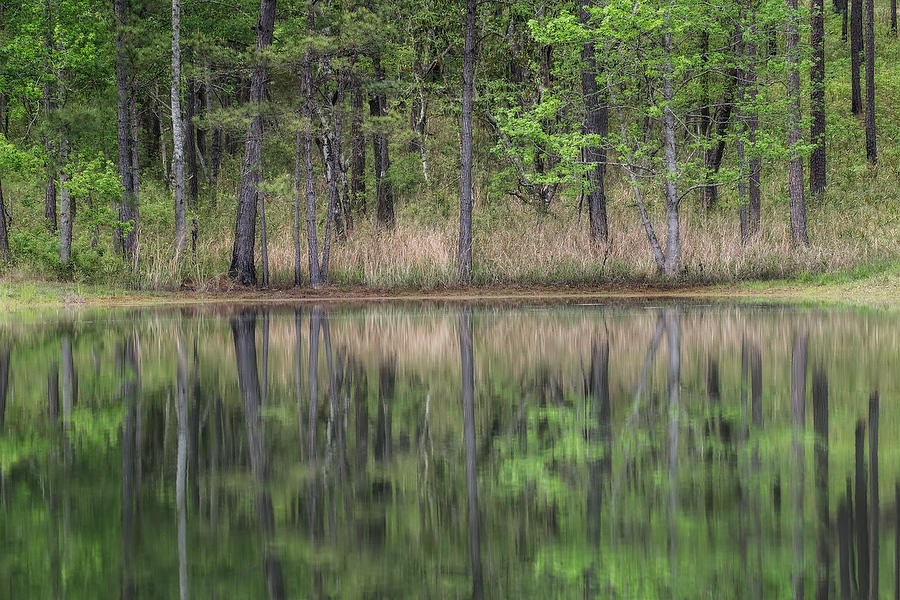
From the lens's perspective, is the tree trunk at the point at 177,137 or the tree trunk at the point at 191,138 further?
the tree trunk at the point at 191,138

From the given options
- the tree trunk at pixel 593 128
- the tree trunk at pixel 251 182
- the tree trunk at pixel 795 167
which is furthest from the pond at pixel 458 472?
the tree trunk at pixel 795 167

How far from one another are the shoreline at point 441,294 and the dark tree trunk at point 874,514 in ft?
57.3

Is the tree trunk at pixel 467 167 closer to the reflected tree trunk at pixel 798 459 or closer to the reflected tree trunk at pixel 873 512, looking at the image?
the reflected tree trunk at pixel 798 459

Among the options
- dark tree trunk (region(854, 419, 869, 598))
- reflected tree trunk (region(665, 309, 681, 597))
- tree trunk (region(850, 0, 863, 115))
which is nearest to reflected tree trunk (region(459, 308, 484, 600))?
reflected tree trunk (region(665, 309, 681, 597))

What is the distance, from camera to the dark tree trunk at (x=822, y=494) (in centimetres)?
503

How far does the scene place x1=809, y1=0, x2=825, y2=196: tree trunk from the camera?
110 ft

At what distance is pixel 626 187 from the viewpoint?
43.4 m

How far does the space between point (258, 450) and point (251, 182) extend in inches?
969

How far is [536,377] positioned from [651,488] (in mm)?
5775

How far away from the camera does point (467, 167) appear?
32469 mm

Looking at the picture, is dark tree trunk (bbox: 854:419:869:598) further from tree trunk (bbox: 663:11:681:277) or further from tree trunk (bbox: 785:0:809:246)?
tree trunk (bbox: 785:0:809:246)

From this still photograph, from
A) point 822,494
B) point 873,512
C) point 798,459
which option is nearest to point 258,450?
point 798,459

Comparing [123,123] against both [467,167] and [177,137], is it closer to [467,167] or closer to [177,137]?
[177,137]

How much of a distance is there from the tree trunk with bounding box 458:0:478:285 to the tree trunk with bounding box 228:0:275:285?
5916 mm
